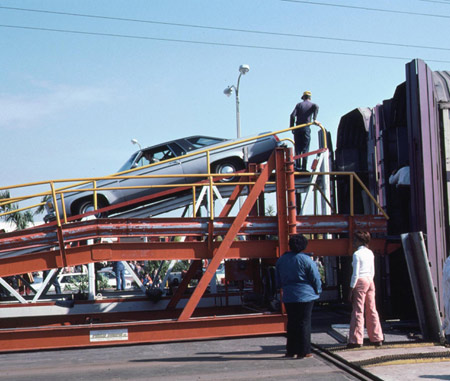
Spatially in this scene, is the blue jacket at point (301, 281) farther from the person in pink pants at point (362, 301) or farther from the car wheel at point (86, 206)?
the car wheel at point (86, 206)

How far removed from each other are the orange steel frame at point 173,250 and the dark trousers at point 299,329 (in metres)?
1.61

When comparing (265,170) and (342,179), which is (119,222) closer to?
(265,170)

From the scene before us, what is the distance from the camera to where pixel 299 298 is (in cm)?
799

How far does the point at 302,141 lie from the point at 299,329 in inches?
265

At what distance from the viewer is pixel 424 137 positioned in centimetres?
960

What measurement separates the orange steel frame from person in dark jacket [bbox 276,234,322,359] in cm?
163

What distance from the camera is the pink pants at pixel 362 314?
27.6 feet

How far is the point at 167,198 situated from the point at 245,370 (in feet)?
24.0

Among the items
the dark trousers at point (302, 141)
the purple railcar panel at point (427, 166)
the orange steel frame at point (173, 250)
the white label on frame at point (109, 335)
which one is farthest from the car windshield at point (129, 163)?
the purple railcar panel at point (427, 166)

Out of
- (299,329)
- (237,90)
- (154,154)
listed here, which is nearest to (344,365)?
(299,329)

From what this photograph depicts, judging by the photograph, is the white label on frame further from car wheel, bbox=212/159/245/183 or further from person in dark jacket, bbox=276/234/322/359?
car wheel, bbox=212/159/245/183

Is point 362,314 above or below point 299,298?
below

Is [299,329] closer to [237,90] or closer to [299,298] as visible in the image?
[299,298]

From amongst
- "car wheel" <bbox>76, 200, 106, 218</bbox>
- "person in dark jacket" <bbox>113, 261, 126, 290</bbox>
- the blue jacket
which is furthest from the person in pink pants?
"person in dark jacket" <bbox>113, 261, 126, 290</bbox>
